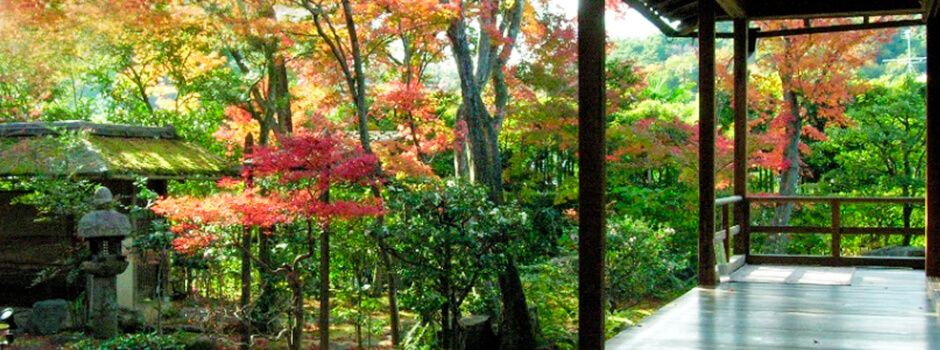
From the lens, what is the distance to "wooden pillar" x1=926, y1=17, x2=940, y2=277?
7020mm

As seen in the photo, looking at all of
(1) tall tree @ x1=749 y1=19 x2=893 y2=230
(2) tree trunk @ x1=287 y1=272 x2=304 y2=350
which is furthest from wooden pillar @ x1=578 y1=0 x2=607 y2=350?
(1) tall tree @ x1=749 y1=19 x2=893 y2=230

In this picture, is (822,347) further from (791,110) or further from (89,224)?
(791,110)

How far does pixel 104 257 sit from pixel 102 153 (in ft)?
6.23

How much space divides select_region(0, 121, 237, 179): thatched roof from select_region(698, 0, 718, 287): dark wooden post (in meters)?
6.30

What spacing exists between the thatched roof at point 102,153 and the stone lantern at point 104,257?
108 centimetres

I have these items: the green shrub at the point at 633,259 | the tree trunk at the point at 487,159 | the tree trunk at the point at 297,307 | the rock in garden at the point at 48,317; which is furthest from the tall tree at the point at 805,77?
the rock in garden at the point at 48,317

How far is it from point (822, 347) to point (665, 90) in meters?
14.2

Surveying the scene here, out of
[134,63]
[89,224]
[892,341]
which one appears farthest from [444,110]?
[892,341]

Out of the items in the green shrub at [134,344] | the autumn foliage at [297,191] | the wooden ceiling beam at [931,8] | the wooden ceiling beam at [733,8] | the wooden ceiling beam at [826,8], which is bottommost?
the green shrub at [134,344]

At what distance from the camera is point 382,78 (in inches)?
510

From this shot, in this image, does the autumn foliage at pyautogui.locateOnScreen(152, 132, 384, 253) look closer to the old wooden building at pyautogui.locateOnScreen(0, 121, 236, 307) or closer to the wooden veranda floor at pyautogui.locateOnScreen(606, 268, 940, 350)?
the old wooden building at pyautogui.locateOnScreen(0, 121, 236, 307)

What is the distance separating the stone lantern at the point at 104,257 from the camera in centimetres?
878

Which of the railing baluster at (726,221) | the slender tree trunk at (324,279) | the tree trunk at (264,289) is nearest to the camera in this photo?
the railing baluster at (726,221)

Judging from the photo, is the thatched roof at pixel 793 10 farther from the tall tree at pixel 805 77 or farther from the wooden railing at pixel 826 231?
the tall tree at pixel 805 77
